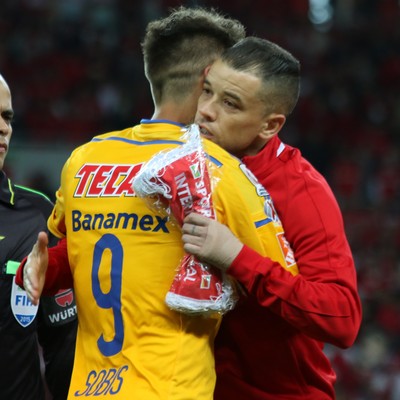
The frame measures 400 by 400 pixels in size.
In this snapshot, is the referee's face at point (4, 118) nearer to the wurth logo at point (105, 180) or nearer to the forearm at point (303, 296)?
the wurth logo at point (105, 180)

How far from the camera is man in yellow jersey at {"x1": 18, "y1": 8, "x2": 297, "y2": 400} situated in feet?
7.56

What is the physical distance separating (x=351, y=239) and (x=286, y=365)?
735 centimetres

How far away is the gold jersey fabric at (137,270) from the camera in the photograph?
230 cm

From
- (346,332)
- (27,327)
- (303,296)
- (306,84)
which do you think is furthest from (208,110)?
(306,84)

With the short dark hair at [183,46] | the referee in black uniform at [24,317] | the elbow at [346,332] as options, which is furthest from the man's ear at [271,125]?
the referee in black uniform at [24,317]

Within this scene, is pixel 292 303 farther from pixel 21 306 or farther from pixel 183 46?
pixel 21 306

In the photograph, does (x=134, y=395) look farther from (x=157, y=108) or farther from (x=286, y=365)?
(x=157, y=108)

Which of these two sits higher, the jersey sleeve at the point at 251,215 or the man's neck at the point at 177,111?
the man's neck at the point at 177,111

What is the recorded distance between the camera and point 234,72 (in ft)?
8.25

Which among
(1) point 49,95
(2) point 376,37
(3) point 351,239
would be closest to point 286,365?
(3) point 351,239

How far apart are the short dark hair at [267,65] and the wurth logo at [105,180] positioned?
0.41 m

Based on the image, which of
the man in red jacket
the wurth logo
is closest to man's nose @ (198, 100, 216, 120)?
the man in red jacket

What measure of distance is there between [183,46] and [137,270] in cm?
66

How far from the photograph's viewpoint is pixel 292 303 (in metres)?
2.33
